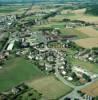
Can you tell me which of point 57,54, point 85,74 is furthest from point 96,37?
point 85,74

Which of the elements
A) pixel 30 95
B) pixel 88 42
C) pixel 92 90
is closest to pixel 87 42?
pixel 88 42

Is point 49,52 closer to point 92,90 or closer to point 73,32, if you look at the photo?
point 92,90

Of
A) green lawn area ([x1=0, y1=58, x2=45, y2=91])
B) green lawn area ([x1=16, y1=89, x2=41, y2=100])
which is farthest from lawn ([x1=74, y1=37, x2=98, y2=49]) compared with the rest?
green lawn area ([x1=16, y1=89, x2=41, y2=100])

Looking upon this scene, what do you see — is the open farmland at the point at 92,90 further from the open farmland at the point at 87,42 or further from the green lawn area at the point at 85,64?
the open farmland at the point at 87,42

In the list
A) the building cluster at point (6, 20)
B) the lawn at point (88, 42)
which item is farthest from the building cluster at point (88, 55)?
the building cluster at point (6, 20)

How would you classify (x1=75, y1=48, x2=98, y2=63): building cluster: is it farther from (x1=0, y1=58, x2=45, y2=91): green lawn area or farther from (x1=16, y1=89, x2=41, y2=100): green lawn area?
(x1=16, y1=89, x2=41, y2=100): green lawn area

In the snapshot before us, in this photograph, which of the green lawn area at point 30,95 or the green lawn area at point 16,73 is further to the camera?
the green lawn area at point 16,73

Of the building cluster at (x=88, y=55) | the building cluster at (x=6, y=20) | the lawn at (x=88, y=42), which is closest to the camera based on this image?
the building cluster at (x=88, y=55)
